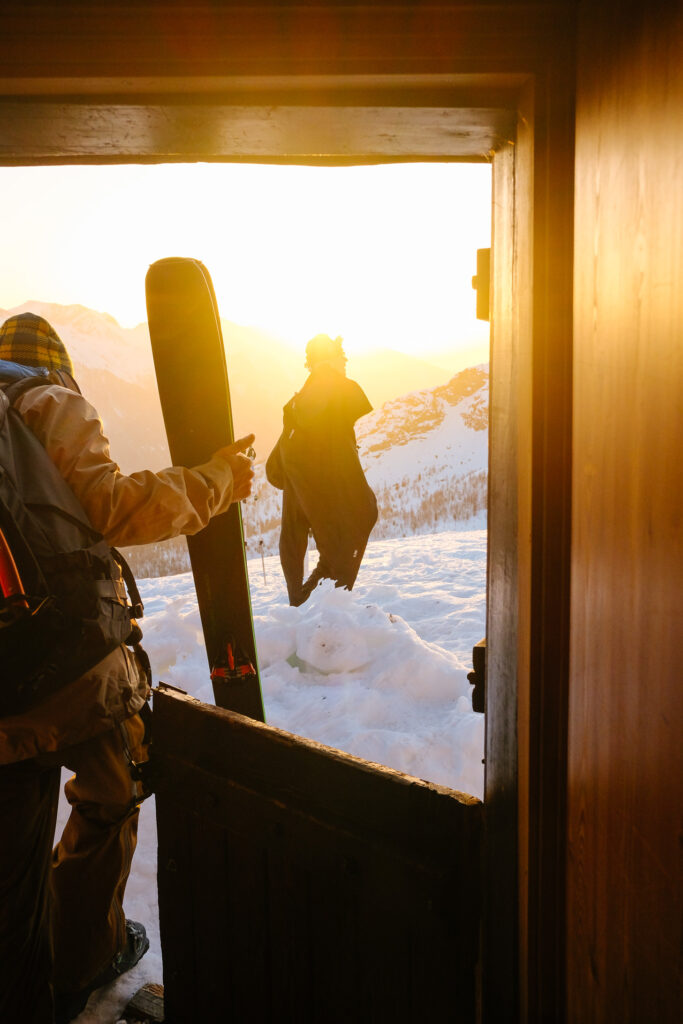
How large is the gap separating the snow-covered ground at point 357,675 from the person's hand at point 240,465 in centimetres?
151

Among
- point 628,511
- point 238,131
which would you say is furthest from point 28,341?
point 628,511

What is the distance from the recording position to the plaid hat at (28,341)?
1.67m

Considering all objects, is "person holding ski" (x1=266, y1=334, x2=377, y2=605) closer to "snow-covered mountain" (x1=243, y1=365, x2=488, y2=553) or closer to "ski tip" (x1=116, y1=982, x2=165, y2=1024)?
"ski tip" (x1=116, y1=982, x2=165, y2=1024)

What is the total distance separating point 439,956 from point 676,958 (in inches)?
31.0

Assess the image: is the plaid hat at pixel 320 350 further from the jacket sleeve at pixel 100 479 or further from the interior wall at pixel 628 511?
the interior wall at pixel 628 511

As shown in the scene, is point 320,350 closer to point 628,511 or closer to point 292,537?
point 292,537

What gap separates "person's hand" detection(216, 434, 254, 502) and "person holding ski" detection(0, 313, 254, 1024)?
0.15 metres

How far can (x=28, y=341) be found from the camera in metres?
1.67

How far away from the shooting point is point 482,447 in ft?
40.3

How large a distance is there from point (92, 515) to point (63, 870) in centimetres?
97

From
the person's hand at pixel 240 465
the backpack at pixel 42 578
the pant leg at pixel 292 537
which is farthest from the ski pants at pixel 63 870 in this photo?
the pant leg at pixel 292 537

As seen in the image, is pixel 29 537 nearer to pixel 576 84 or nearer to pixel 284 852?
pixel 284 852

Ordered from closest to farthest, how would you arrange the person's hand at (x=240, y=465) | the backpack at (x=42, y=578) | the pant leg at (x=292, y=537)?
the backpack at (x=42, y=578) < the person's hand at (x=240, y=465) < the pant leg at (x=292, y=537)

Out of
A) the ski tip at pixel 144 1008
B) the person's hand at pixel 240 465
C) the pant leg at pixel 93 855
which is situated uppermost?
the person's hand at pixel 240 465
